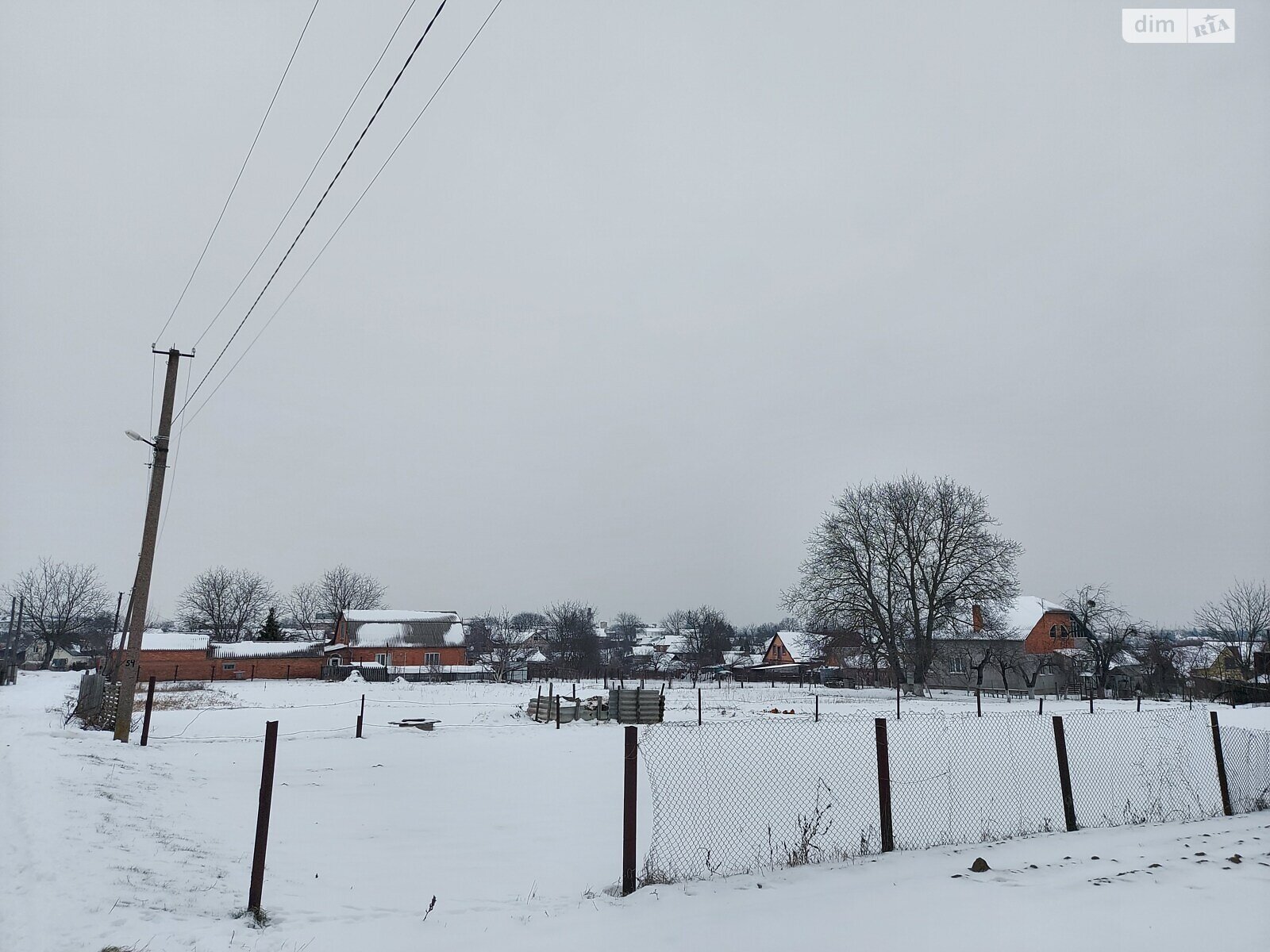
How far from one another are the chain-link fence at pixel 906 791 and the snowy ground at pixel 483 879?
52cm

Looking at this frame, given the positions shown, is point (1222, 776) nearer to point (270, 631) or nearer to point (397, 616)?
point (397, 616)

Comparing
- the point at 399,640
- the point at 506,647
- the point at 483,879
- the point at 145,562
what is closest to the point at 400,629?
the point at 399,640

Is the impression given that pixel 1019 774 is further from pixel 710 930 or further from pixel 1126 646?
pixel 1126 646

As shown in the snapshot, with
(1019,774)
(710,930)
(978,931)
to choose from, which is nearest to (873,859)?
(978,931)

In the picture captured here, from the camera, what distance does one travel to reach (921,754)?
14.2m

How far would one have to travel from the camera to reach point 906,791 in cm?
1094

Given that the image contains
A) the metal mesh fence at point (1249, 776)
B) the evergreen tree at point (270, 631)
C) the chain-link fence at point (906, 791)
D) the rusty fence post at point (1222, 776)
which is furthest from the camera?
the evergreen tree at point (270, 631)

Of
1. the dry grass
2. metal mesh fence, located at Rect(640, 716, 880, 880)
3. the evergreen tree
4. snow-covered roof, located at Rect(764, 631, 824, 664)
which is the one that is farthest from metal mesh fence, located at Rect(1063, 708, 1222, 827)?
the evergreen tree

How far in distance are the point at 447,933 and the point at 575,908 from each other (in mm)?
971

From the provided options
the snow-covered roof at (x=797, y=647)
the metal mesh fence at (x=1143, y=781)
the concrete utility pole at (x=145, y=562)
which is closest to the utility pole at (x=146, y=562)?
the concrete utility pole at (x=145, y=562)

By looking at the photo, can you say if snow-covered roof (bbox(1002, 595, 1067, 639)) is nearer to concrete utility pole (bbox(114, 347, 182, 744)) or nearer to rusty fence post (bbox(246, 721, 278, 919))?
concrete utility pole (bbox(114, 347, 182, 744))

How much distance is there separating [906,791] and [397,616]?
65.5 meters

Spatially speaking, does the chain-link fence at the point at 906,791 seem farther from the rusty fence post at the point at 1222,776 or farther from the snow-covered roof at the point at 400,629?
the snow-covered roof at the point at 400,629

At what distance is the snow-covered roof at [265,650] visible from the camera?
59469 millimetres
